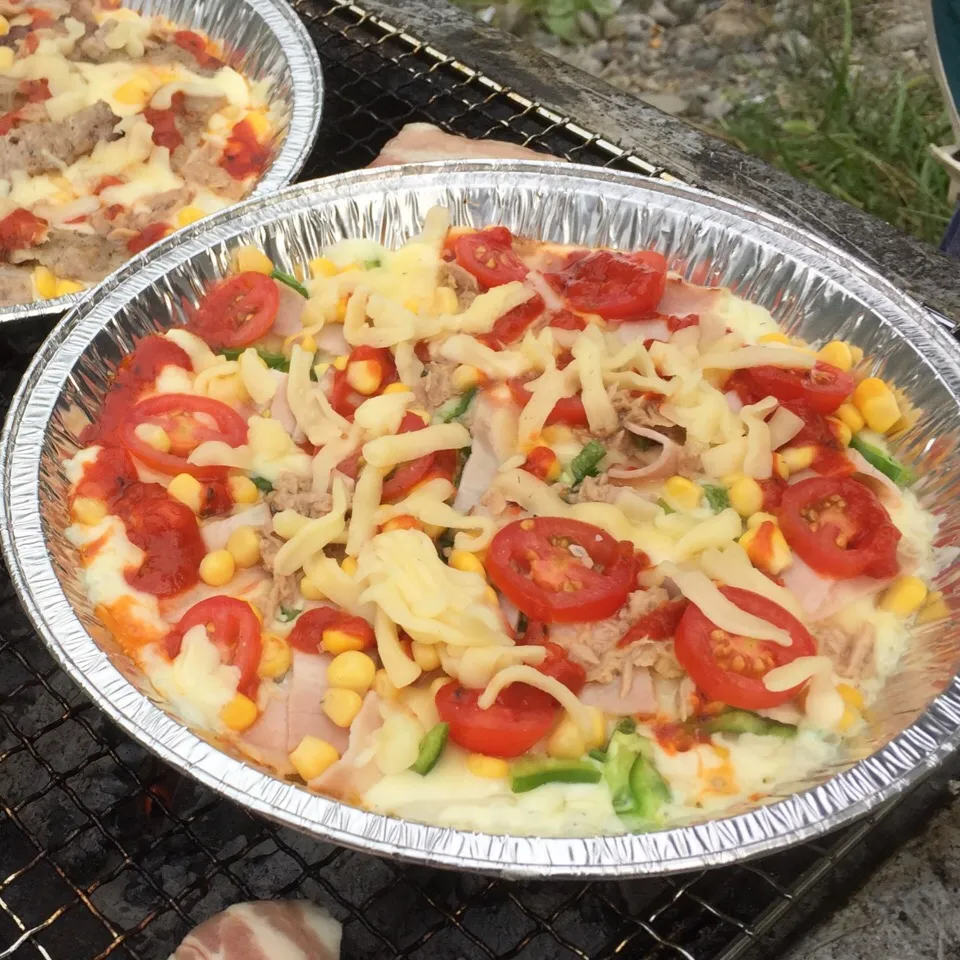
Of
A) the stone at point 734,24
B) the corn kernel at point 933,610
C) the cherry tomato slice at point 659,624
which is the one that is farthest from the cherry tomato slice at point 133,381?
the stone at point 734,24

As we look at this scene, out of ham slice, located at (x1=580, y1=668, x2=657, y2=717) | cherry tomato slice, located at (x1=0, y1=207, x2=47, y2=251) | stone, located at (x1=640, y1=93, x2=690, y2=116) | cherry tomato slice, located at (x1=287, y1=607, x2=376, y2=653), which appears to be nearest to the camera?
ham slice, located at (x1=580, y1=668, x2=657, y2=717)

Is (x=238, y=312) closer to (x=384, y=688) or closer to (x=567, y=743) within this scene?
(x=384, y=688)

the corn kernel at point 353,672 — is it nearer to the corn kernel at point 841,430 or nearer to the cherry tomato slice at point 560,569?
the cherry tomato slice at point 560,569

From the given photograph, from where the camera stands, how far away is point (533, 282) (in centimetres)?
318

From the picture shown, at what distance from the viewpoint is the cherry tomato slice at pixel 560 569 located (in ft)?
7.48

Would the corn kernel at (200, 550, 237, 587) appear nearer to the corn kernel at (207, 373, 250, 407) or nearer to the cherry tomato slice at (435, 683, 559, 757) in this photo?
the corn kernel at (207, 373, 250, 407)

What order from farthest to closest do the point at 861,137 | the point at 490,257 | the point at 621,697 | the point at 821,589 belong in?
the point at 861,137, the point at 490,257, the point at 821,589, the point at 621,697

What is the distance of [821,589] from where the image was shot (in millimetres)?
2453

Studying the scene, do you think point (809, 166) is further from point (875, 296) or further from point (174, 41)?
point (174, 41)

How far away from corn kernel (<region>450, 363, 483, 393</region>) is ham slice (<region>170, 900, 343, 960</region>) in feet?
4.61

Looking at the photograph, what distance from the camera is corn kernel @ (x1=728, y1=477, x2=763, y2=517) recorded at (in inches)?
101

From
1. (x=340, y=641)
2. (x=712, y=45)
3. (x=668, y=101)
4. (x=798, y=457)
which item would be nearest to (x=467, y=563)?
(x=340, y=641)

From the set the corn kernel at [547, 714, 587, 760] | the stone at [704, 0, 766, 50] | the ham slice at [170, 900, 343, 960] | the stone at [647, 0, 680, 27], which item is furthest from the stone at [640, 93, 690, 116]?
the ham slice at [170, 900, 343, 960]

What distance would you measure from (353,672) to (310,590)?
0.29 m
